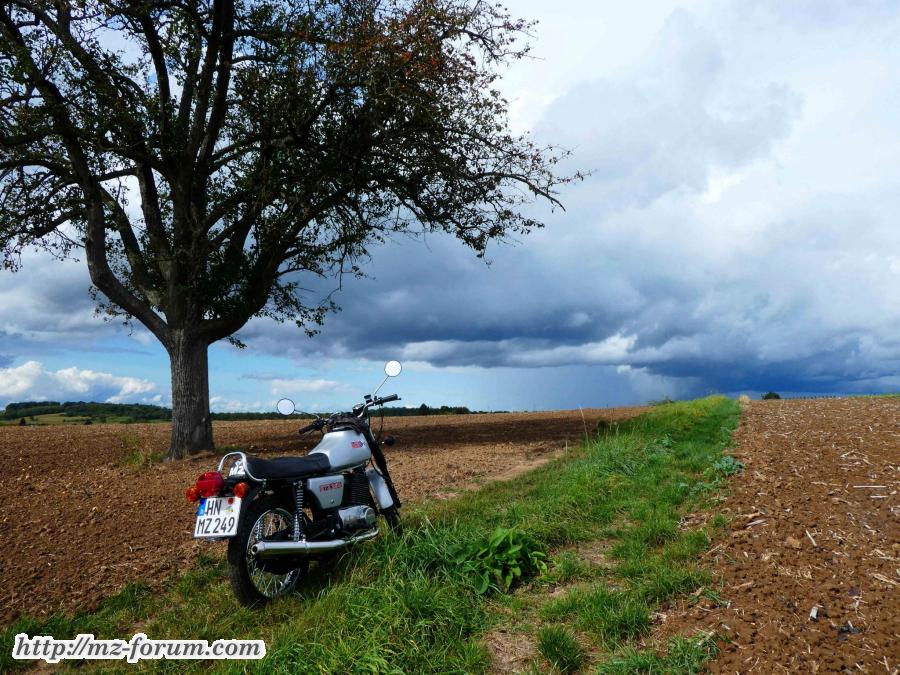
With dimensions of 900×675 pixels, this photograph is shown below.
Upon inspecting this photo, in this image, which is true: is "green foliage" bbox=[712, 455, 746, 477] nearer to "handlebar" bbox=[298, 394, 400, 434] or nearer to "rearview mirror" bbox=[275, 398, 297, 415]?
"handlebar" bbox=[298, 394, 400, 434]

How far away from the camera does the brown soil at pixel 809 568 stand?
393 centimetres

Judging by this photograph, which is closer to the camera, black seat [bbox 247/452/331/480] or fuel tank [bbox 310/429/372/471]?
black seat [bbox 247/452/331/480]

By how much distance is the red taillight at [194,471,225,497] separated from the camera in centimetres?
499

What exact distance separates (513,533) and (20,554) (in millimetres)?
5437

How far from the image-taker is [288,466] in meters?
5.36

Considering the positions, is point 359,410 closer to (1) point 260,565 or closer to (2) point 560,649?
(1) point 260,565

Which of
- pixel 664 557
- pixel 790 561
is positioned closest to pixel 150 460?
pixel 664 557

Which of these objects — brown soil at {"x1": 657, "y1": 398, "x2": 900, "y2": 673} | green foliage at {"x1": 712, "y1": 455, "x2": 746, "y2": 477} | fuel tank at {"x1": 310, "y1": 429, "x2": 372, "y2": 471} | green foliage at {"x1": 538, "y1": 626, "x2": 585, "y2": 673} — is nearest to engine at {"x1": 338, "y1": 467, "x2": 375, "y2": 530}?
fuel tank at {"x1": 310, "y1": 429, "x2": 372, "y2": 471}

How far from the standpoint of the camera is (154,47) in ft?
46.4

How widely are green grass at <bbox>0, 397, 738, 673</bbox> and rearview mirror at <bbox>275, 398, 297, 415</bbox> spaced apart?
141 cm

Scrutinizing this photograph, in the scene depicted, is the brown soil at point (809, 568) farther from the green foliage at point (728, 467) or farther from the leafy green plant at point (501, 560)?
the leafy green plant at point (501, 560)

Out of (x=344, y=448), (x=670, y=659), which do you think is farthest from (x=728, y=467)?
(x=344, y=448)

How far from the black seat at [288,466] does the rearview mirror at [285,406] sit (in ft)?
1.84

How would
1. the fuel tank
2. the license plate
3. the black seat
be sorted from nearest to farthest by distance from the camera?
1. the license plate
2. the black seat
3. the fuel tank
